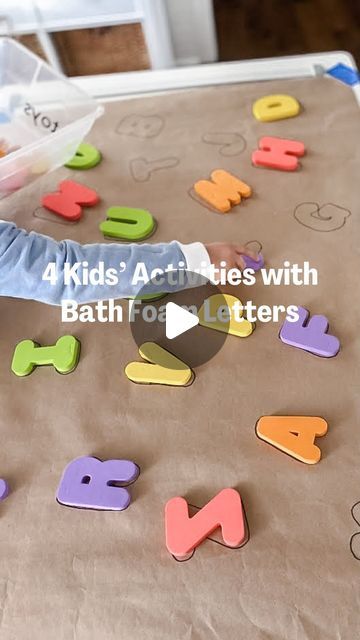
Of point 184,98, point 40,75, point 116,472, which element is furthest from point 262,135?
point 116,472

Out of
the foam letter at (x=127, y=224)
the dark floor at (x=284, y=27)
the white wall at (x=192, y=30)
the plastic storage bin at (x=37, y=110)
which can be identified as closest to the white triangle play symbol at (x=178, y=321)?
the foam letter at (x=127, y=224)

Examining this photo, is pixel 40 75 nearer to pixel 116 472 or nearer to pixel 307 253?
pixel 307 253

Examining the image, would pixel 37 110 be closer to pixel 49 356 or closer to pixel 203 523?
pixel 49 356

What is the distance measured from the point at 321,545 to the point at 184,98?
60cm

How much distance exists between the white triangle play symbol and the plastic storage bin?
23 cm

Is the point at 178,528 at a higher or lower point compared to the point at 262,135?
lower

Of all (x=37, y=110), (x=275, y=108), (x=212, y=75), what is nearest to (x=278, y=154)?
(x=275, y=108)

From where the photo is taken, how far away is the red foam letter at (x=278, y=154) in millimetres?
712

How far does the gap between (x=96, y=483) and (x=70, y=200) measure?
356 mm

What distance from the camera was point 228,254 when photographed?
62cm

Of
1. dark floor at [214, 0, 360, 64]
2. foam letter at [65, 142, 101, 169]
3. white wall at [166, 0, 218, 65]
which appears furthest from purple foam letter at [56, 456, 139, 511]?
dark floor at [214, 0, 360, 64]

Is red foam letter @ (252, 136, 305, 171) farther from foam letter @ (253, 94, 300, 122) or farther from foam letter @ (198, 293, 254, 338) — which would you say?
foam letter @ (198, 293, 254, 338)

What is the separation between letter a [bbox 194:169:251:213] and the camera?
0.69 m

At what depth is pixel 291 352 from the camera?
0.56m
